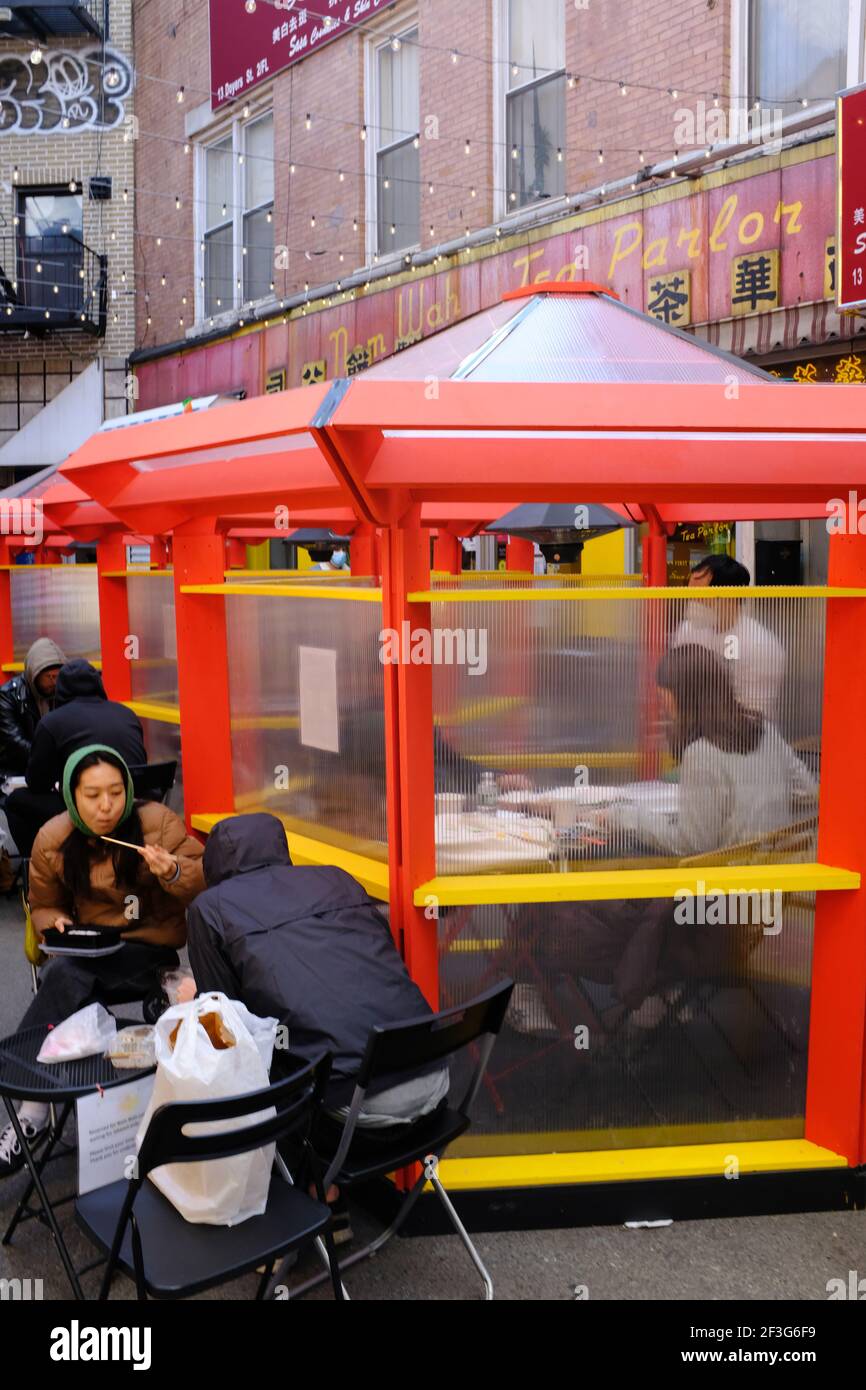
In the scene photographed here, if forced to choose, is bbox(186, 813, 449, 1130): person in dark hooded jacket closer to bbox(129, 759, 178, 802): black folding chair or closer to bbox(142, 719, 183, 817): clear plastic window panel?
bbox(129, 759, 178, 802): black folding chair

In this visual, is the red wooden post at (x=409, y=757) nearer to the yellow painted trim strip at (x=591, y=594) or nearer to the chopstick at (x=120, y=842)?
the yellow painted trim strip at (x=591, y=594)

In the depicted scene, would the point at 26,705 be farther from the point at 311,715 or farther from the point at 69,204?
the point at 69,204

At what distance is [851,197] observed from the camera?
740cm

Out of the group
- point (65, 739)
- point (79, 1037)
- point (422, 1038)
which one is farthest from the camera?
point (65, 739)

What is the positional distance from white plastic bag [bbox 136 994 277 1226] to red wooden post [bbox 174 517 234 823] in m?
2.50

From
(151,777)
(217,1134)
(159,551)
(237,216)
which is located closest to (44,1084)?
(217,1134)

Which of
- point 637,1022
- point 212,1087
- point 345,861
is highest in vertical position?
point 345,861

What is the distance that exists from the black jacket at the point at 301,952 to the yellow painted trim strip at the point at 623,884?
266 mm

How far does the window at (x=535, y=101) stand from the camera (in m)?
10.8

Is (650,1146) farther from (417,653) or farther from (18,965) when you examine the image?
(18,965)

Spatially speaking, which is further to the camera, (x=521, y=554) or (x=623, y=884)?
(x=521, y=554)

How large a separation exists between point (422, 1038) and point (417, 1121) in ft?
1.36

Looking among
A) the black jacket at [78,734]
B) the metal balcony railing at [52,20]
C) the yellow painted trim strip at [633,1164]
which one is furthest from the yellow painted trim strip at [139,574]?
the metal balcony railing at [52,20]
